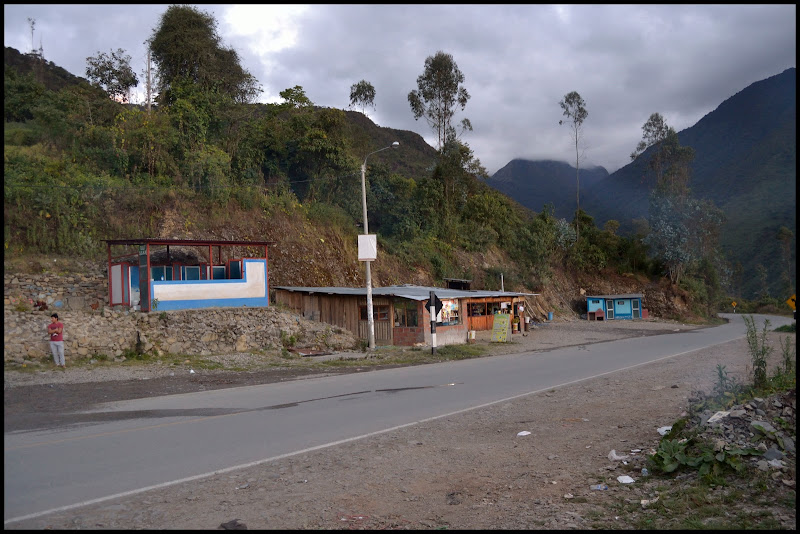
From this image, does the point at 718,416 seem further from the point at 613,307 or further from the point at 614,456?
the point at 613,307

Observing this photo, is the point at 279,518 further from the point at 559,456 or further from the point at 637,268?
the point at 637,268

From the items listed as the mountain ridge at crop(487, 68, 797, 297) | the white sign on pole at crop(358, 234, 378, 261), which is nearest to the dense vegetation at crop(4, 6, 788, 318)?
the white sign on pole at crop(358, 234, 378, 261)

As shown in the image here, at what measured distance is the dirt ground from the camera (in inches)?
211

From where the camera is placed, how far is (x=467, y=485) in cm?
655

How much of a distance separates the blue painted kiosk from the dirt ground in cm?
4587

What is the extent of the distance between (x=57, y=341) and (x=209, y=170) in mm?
18253

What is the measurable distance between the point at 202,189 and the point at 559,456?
2958 cm

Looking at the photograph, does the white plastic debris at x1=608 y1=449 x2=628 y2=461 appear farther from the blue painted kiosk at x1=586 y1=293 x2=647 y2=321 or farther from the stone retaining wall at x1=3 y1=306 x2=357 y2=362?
the blue painted kiosk at x1=586 y1=293 x2=647 y2=321

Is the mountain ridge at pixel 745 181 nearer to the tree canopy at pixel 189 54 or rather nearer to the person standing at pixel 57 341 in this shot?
the person standing at pixel 57 341

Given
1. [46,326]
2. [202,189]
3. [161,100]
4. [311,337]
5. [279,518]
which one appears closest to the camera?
[279,518]

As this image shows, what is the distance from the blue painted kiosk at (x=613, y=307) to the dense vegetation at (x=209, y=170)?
20.1ft

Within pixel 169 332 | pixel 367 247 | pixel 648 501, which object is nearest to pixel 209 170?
pixel 367 247

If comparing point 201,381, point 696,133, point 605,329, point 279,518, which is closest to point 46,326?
point 201,381

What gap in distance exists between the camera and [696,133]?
70.1 m
